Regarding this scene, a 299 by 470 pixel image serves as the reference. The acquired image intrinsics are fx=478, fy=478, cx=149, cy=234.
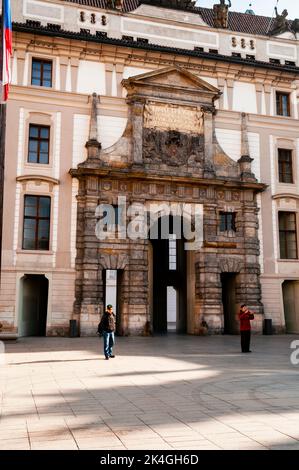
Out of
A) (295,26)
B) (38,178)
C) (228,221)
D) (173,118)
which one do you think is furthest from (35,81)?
(295,26)

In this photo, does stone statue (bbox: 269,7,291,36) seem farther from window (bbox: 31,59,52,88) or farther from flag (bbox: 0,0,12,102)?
flag (bbox: 0,0,12,102)

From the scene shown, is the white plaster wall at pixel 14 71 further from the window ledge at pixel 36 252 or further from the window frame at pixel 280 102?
the window frame at pixel 280 102

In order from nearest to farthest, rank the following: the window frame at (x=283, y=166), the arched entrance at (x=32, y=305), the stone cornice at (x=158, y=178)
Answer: the arched entrance at (x=32, y=305)
the stone cornice at (x=158, y=178)
the window frame at (x=283, y=166)

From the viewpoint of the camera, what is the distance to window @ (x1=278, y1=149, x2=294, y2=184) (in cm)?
2962

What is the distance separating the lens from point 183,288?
1264 inches

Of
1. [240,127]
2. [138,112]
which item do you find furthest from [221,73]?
[138,112]

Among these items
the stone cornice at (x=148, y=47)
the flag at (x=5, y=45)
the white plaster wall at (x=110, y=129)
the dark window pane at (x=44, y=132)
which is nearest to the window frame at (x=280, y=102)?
the stone cornice at (x=148, y=47)

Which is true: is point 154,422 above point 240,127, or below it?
below

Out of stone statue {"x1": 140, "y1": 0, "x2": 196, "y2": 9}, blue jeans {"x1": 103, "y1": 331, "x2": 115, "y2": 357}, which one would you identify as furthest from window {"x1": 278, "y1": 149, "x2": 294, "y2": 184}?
blue jeans {"x1": 103, "y1": 331, "x2": 115, "y2": 357}

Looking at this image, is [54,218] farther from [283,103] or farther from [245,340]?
[283,103]

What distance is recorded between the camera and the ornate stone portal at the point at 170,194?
2491cm

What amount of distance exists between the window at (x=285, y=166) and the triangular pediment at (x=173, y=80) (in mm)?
5658

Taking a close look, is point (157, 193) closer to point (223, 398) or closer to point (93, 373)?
point (93, 373)
